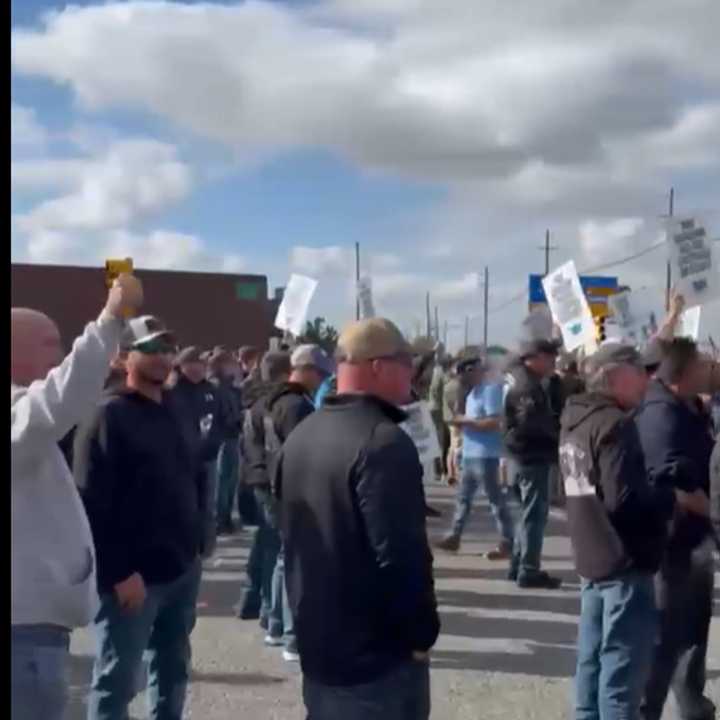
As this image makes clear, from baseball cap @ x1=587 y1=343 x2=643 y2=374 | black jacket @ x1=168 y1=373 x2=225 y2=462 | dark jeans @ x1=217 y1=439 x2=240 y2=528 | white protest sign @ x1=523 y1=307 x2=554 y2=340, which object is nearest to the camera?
baseball cap @ x1=587 y1=343 x2=643 y2=374

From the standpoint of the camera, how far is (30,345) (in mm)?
3924

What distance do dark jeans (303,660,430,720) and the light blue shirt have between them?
7073mm

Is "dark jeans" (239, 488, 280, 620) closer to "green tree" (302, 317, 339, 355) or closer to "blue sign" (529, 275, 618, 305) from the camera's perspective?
"green tree" (302, 317, 339, 355)

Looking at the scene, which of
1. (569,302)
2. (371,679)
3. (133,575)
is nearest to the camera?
(371,679)

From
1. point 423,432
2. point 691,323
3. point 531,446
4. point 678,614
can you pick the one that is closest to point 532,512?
point 531,446

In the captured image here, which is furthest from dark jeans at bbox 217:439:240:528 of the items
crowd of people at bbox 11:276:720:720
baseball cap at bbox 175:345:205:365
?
crowd of people at bbox 11:276:720:720

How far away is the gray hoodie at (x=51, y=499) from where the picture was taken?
3.77m

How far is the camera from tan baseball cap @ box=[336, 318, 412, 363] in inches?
161

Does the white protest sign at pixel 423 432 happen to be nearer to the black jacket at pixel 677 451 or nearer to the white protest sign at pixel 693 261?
the white protest sign at pixel 693 261

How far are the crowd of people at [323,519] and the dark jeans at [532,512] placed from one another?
2283 millimetres
